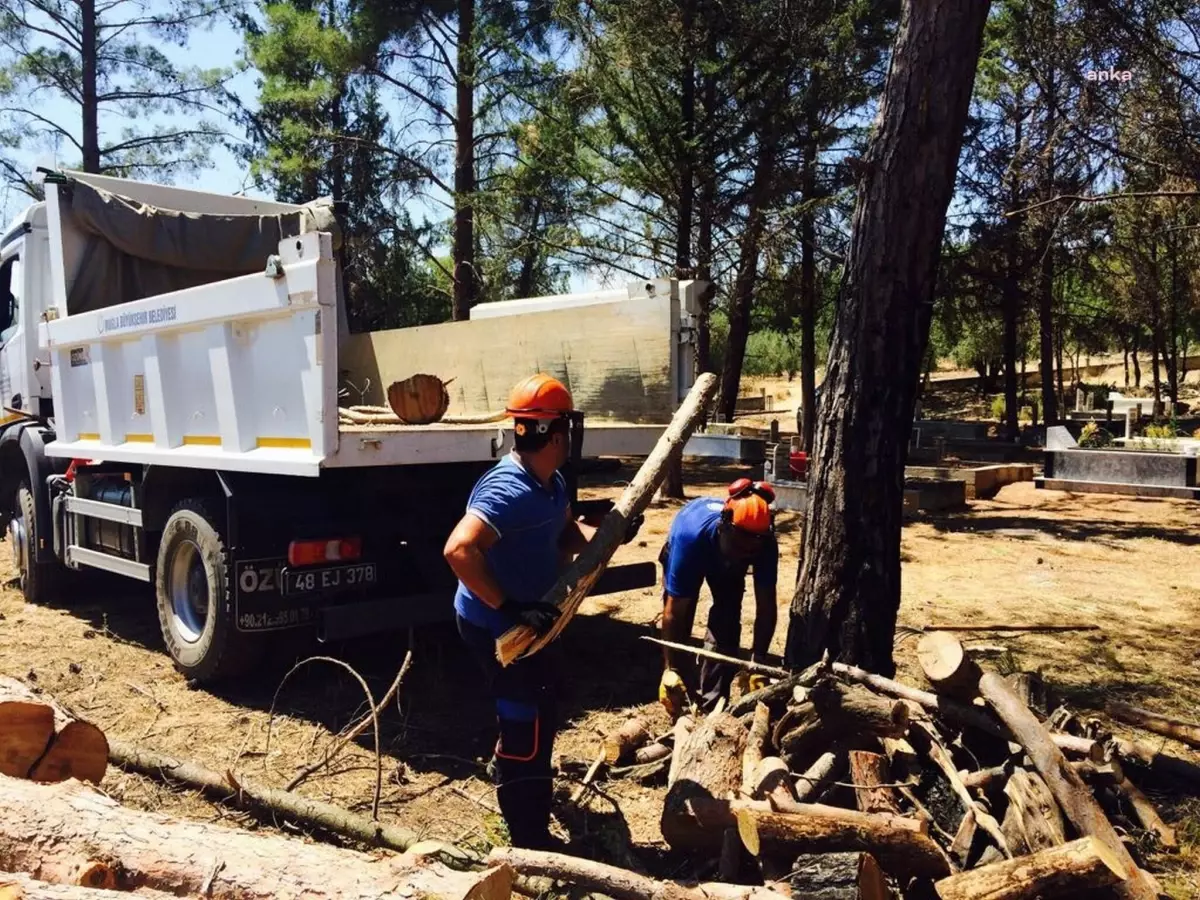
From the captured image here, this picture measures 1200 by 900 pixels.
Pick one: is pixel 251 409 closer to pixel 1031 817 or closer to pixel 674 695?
pixel 674 695

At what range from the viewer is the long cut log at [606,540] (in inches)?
133

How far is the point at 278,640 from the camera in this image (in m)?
5.45

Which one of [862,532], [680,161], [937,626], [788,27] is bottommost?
[937,626]

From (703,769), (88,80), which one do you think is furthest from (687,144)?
(88,80)

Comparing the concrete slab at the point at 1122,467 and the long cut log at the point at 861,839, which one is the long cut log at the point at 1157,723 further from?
the concrete slab at the point at 1122,467

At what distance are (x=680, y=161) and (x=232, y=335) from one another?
24.4 feet

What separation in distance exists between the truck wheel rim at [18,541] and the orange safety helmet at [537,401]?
603 cm

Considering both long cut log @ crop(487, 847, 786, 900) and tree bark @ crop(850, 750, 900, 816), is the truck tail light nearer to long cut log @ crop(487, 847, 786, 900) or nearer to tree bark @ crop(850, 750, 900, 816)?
long cut log @ crop(487, 847, 786, 900)

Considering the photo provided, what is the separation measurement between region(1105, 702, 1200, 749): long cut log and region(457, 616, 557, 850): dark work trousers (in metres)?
2.51

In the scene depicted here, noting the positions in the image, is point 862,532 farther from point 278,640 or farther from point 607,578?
point 278,640

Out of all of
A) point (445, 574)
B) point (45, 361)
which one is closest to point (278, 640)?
point (445, 574)

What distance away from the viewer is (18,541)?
8.08m

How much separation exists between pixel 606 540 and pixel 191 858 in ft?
5.53

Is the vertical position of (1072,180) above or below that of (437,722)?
above
